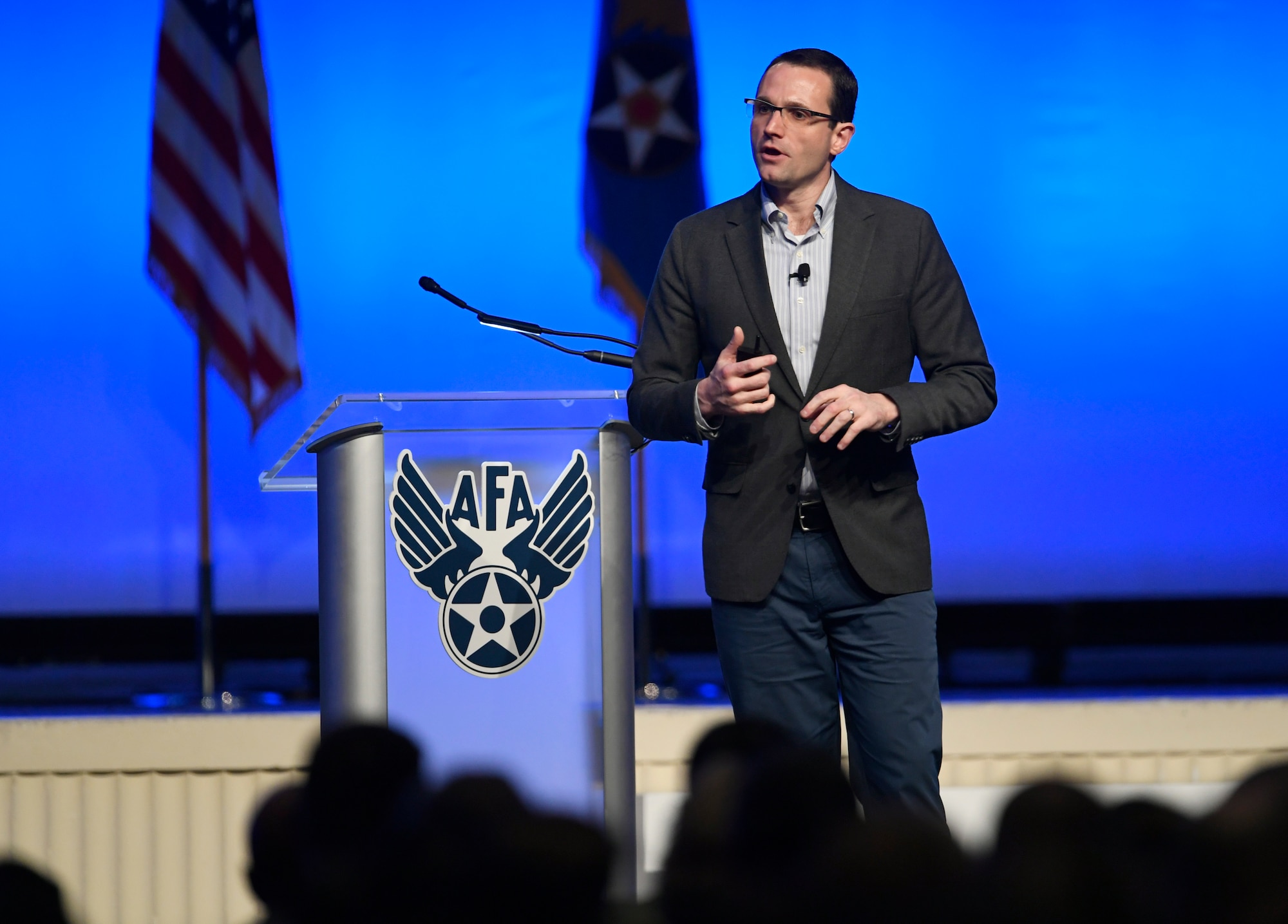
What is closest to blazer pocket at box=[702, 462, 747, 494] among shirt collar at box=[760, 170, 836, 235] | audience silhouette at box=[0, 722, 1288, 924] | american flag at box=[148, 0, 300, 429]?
shirt collar at box=[760, 170, 836, 235]

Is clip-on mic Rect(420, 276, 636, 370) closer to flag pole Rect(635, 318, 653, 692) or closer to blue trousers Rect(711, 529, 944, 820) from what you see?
blue trousers Rect(711, 529, 944, 820)

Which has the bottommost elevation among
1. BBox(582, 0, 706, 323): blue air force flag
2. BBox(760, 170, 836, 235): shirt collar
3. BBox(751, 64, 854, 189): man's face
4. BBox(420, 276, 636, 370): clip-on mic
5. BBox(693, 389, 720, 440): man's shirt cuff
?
BBox(693, 389, 720, 440): man's shirt cuff

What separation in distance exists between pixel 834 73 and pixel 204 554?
7.45ft

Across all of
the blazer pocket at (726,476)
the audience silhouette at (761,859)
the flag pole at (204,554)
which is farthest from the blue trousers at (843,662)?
the flag pole at (204,554)

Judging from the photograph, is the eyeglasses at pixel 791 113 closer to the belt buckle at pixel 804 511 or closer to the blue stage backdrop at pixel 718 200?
the belt buckle at pixel 804 511

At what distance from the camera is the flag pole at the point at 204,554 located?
132 inches

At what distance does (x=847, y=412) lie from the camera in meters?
1.65

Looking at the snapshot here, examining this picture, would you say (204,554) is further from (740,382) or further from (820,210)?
(740,382)

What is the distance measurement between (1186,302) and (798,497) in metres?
2.82

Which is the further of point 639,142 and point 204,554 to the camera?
point 639,142

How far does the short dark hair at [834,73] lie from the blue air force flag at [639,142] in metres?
1.83

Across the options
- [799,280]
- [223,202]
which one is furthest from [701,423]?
[223,202]

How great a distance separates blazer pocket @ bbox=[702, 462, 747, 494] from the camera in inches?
73.4

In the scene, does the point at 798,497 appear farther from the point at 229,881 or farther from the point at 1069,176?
the point at 1069,176
